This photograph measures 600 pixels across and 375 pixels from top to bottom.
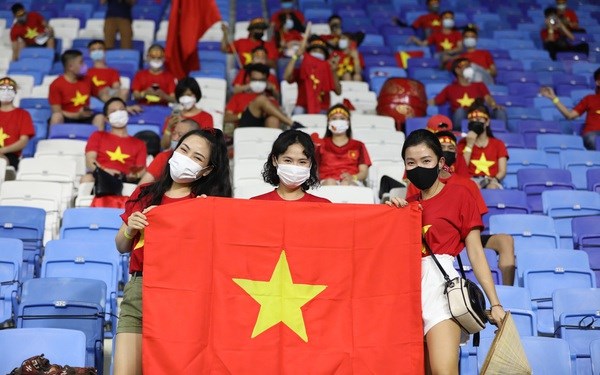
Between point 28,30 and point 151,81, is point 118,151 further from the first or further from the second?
point 28,30

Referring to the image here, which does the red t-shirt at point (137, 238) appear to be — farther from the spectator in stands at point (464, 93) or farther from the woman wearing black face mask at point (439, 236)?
the spectator in stands at point (464, 93)

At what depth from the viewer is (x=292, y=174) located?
5.49 metres

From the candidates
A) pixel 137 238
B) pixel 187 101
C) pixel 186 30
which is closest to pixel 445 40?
pixel 186 30

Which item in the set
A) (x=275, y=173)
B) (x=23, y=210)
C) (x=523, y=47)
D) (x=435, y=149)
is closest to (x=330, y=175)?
(x=23, y=210)

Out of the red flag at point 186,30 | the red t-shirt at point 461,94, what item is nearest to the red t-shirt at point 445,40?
the red t-shirt at point 461,94

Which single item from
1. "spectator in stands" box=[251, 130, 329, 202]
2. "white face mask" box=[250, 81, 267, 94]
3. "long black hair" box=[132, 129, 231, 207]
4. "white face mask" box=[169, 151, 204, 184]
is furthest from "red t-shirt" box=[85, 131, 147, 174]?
"white face mask" box=[169, 151, 204, 184]

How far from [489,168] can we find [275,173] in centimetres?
475

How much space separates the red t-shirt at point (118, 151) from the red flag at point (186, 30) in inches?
111

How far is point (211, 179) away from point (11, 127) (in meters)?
5.62

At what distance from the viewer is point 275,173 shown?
226 inches

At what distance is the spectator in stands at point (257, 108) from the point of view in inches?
429

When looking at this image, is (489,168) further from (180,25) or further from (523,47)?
(523,47)

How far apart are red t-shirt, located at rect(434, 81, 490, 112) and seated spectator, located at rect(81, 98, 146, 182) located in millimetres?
4541

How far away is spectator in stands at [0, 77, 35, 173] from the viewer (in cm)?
1005
